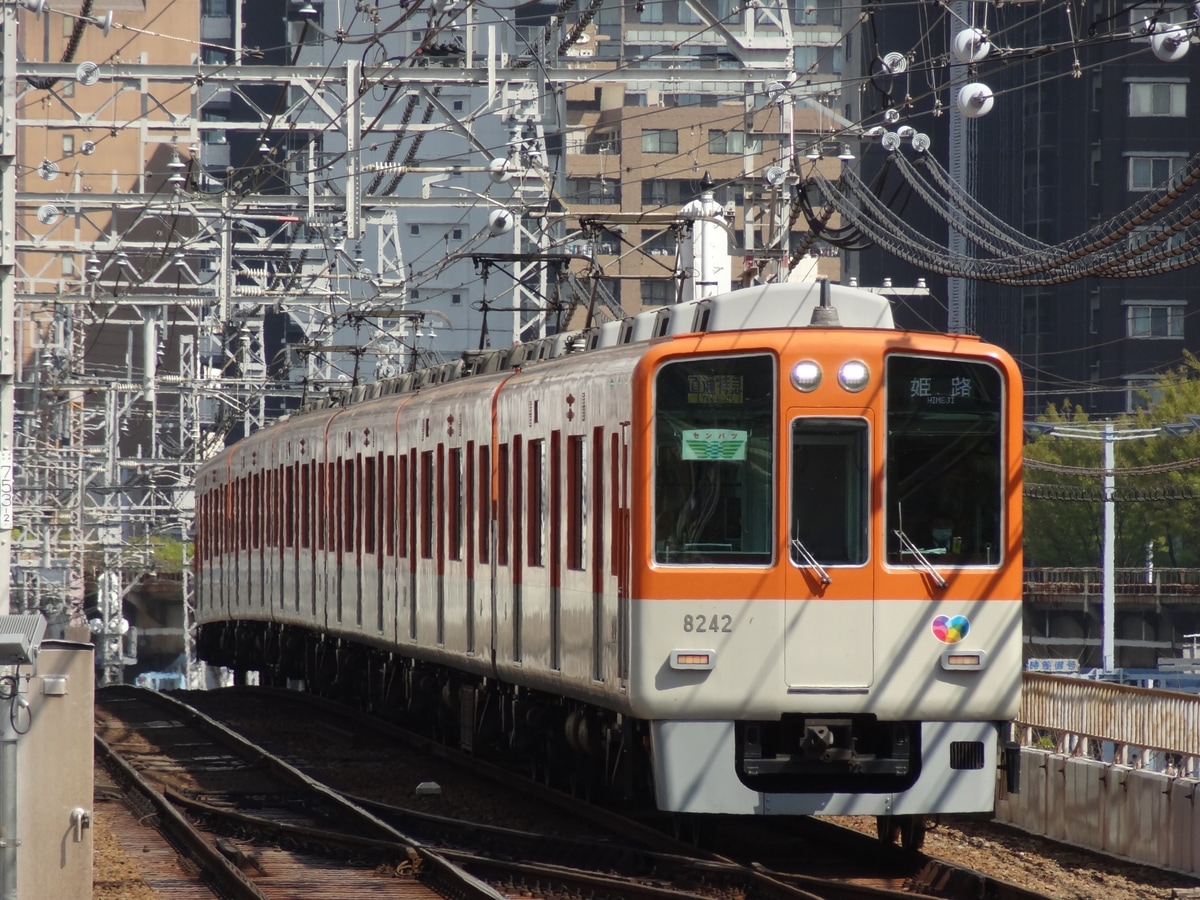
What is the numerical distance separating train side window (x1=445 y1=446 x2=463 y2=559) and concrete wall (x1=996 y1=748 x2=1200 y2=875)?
174 inches

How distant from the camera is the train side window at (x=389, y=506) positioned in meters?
18.2

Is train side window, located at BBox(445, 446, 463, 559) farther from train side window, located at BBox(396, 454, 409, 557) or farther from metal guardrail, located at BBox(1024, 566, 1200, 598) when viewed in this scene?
metal guardrail, located at BBox(1024, 566, 1200, 598)

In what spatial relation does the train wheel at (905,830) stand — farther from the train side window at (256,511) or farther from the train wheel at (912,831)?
the train side window at (256,511)

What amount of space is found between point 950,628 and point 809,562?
0.75m

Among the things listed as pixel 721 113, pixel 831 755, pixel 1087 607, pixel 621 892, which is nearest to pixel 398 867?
pixel 621 892

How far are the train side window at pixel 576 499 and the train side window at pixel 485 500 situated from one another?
2152mm

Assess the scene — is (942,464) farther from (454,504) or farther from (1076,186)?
(1076,186)

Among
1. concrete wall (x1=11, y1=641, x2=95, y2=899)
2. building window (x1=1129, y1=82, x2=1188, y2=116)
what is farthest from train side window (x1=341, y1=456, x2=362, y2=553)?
building window (x1=1129, y1=82, x2=1188, y2=116)

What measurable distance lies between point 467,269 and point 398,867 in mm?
68048

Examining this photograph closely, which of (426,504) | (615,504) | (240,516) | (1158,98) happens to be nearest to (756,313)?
(615,504)

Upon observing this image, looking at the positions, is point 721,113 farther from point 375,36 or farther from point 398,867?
A: point 398,867

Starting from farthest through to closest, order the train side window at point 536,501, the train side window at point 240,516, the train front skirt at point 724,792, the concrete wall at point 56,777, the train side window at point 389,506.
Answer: the train side window at point 240,516 → the train side window at point 389,506 → the train side window at point 536,501 → the train front skirt at point 724,792 → the concrete wall at point 56,777

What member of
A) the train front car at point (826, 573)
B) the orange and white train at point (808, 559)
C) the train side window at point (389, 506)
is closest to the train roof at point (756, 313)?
the orange and white train at point (808, 559)

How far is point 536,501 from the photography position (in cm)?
1345
